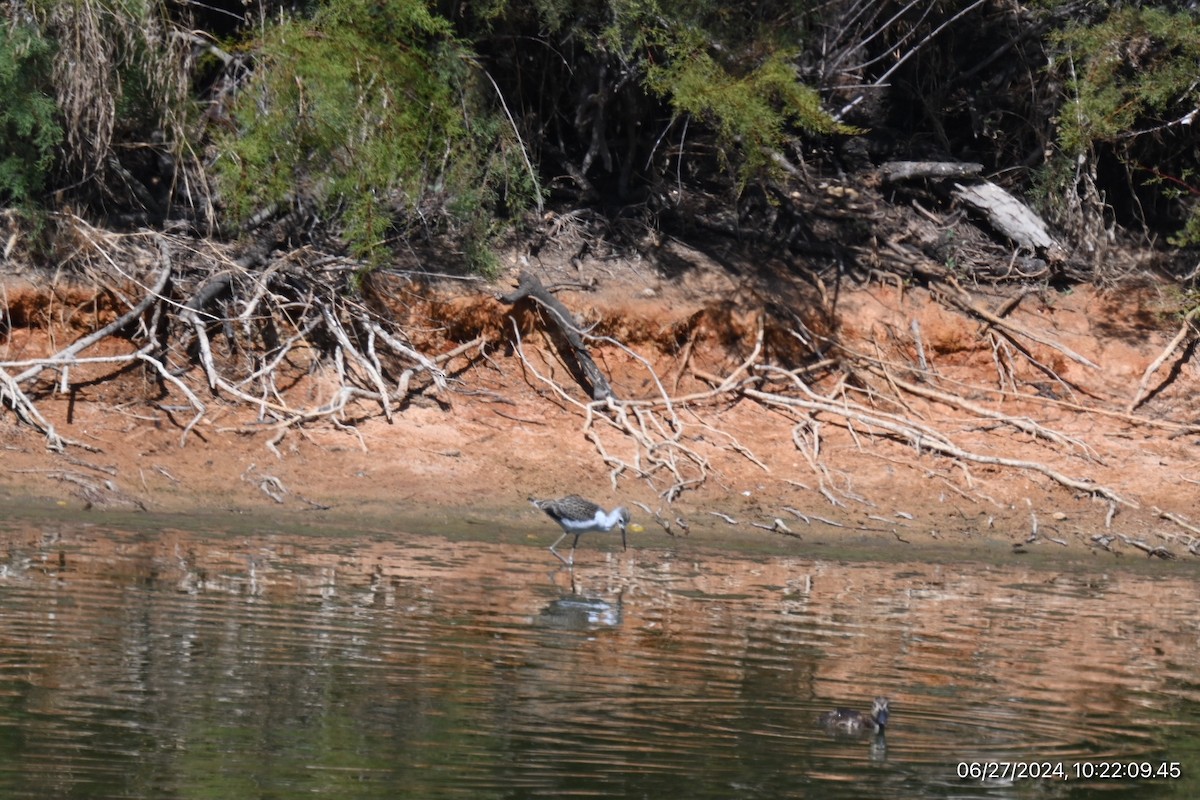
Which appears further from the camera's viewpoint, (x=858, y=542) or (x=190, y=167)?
(x=190, y=167)

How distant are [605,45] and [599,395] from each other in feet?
11.2

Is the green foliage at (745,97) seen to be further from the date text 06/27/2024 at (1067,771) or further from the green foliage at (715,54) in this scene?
the date text 06/27/2024 at (1067,771)

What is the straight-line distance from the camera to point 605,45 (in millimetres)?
15594

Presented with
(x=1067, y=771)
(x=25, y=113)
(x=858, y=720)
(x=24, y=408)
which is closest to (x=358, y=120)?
(x=25, y=113)

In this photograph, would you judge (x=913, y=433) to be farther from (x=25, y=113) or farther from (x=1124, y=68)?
(x=25, y=113)

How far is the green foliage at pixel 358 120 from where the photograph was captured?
14305 mm

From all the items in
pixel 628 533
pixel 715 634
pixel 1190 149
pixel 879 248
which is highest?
pixel 1190 149

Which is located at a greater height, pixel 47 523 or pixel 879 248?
pixel 879 248

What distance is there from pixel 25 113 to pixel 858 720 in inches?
395

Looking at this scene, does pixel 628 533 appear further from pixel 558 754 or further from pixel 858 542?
pixel 558 754

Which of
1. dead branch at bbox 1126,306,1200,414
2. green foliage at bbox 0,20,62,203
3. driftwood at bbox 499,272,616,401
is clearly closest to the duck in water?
driftwood at bbox 499,272,616,401

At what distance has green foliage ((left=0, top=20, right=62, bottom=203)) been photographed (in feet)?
44.5

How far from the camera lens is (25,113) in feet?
45.2

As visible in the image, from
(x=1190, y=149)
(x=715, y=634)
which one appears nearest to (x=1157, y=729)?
(x=715, y=634)
